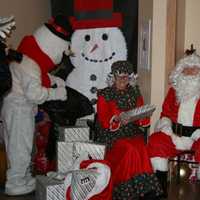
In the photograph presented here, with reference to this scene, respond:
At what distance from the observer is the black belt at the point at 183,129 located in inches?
120

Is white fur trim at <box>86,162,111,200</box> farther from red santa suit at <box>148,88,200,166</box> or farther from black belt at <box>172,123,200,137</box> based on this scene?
black belt at <box>172,123,200,137</box>

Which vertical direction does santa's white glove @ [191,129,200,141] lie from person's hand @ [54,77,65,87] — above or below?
below

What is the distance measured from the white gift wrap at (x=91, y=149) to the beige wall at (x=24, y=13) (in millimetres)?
1389

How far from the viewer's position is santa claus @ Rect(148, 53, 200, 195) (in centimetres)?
301

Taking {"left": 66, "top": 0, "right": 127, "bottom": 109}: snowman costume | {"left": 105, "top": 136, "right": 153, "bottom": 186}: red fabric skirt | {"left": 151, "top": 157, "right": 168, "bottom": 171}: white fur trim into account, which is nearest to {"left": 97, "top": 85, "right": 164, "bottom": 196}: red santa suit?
{"left": 105, "top": 136, "right": 153, "bottom": 186}: red fabric skirt

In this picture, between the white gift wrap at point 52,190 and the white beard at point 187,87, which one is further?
the white beard at point 187,87

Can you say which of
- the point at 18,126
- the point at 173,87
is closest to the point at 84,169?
the point at 18,126

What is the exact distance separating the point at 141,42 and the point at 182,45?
0.35 meters

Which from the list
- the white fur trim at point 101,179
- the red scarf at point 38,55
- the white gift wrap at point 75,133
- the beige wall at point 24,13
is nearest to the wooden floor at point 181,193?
the white gift wrap at point 75,133

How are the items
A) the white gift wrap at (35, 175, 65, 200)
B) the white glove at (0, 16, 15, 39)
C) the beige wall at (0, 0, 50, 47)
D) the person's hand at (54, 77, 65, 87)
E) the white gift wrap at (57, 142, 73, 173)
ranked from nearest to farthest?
1. the white glove at (0, 16, 15, 39)
2. the white gift wrap at (35, 175, 65, 200)
3. the white gift wrap at (57, 142, 73, 173)
4. the person's hand at (54, 77, 65, 87)
5. the beige wall at (0, 0, 50, 47)

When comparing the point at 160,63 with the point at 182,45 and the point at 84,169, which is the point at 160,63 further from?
the point at 84,169

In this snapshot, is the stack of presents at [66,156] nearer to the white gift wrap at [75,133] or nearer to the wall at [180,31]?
the white gift wrap at [75,133]

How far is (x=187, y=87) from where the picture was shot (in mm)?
3051

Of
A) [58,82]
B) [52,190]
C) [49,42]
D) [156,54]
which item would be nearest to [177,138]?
[156,54]
